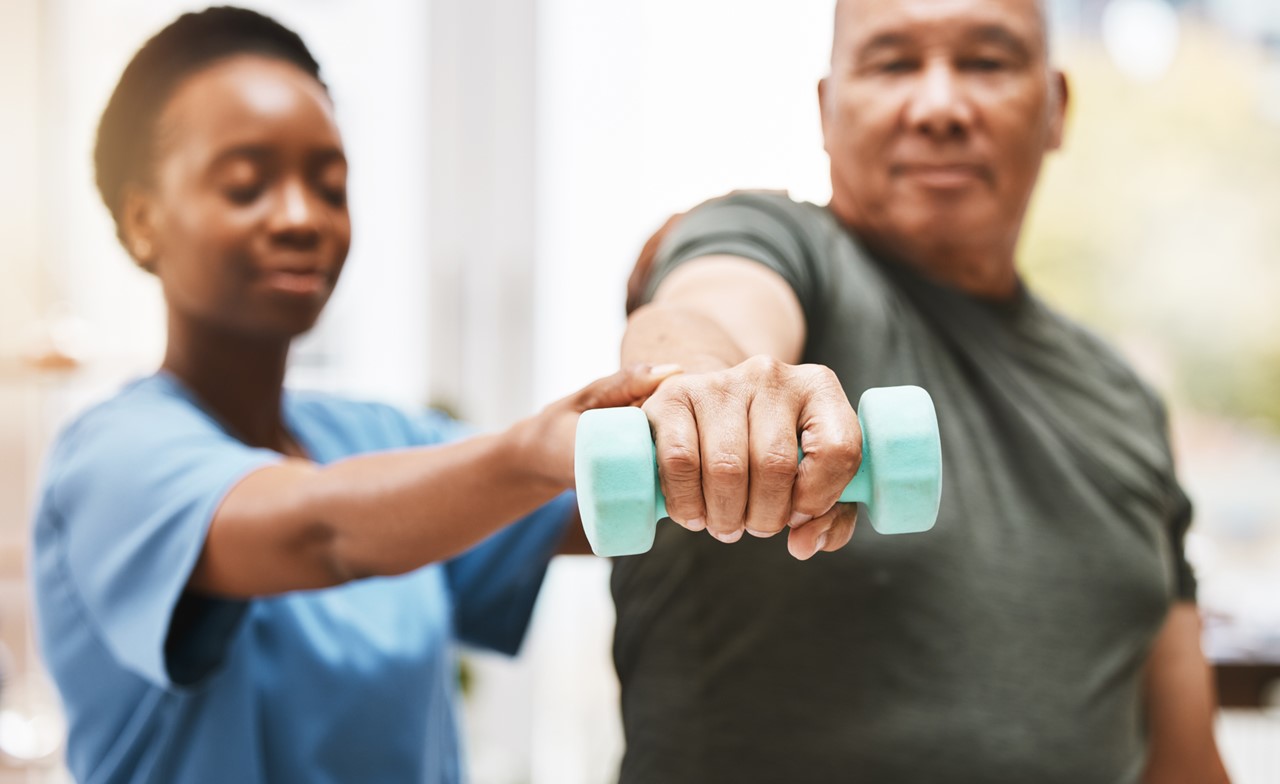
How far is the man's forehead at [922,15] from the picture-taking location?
397 millimetres

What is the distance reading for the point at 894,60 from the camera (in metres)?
0.41

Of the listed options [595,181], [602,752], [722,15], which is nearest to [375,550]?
[722,15]

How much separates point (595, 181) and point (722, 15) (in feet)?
1.07

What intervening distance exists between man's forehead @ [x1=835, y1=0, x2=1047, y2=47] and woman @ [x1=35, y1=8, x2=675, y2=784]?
8.0 inches

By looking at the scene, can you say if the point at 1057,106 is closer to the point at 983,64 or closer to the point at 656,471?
the point at 983,64

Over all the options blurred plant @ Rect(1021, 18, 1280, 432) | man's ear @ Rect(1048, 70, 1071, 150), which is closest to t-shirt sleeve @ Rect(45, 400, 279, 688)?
man's ear @ Rect(1048, 70, 1071, 150)

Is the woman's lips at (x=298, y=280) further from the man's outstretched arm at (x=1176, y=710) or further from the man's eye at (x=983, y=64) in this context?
the man's outstretched arm at (x=1176, y=710)

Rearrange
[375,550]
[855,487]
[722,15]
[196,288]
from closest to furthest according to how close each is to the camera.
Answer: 1. [855,487]
2. [375,550]
3. [196,288]
4. [722,15]

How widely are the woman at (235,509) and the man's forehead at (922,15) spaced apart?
20cm

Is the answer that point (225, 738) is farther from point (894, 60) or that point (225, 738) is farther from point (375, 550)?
point (894, 60)

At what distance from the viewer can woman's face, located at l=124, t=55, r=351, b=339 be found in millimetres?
460

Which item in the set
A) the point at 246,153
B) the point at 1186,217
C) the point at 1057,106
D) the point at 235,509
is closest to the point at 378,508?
the point at 235,509

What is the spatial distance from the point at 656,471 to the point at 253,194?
0.94ft

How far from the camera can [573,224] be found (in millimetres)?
1094
